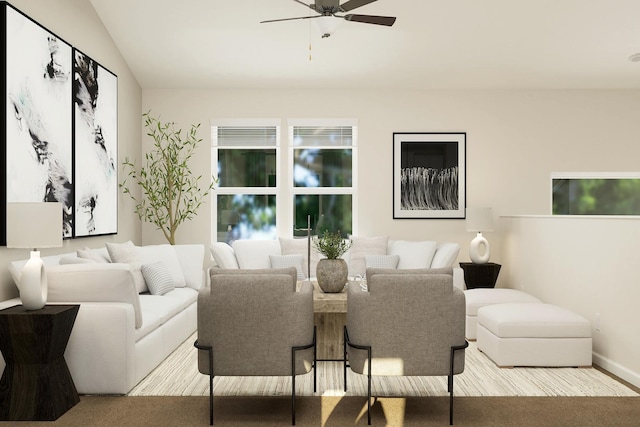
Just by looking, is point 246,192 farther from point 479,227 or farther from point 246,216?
point 479,227

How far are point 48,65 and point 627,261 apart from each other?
5.08 metres

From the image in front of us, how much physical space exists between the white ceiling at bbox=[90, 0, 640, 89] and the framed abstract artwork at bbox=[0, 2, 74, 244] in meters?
1.43

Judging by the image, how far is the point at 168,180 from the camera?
7766 millimetres

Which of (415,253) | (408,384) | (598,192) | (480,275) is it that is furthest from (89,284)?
(598,192)

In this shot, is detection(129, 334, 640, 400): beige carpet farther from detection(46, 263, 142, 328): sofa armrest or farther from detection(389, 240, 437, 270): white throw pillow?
detection(389, 240, 437, 270): white throw pillow

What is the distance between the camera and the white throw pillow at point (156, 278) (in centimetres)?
588

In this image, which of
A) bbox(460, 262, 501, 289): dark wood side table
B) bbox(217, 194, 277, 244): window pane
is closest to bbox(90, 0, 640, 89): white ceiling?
bbox(217, 194, 277, 244): window pane

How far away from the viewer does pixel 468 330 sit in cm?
587

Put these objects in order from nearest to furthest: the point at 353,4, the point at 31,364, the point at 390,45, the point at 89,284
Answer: the point at 31,364 → the point at 89,284 → the point at 353,4 → the point at 390,45

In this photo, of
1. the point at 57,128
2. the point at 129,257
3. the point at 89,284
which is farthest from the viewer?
the point at 129,257

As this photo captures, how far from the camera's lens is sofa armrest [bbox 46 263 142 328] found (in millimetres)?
4105

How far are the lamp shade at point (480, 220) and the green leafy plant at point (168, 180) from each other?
11.3 ft

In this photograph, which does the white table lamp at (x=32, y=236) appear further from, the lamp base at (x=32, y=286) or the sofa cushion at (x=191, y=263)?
the sofa cushion at (x=191, y=263)

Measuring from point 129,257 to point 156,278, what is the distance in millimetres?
333
